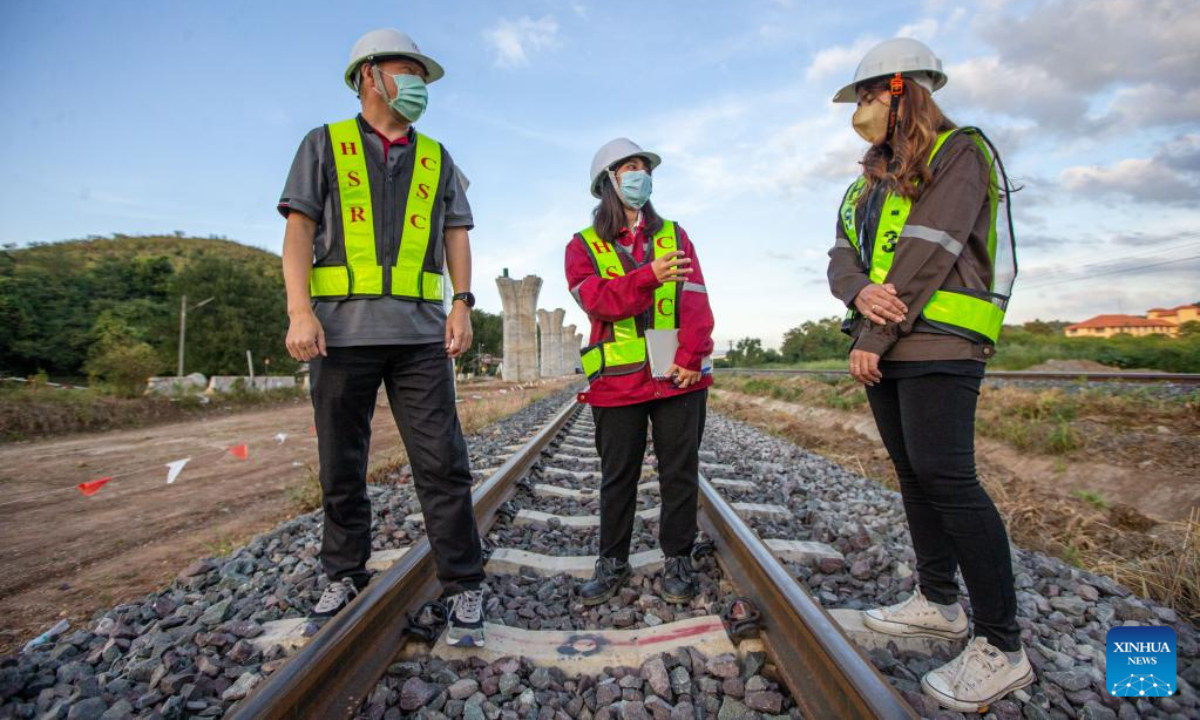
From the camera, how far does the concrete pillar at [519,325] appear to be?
872 inches

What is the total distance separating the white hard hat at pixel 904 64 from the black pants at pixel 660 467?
1362 millimetres

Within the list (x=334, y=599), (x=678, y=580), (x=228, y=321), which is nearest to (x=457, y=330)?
(x=334, y=599)

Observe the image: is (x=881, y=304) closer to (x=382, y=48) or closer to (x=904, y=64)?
(x=904, y=64)

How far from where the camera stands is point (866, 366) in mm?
1825

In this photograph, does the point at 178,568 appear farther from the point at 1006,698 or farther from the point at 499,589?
the point at 1006,698

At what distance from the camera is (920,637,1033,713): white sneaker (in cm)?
160

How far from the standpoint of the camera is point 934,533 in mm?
2051

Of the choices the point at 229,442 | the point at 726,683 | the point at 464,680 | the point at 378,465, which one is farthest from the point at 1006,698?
the point at 229,442

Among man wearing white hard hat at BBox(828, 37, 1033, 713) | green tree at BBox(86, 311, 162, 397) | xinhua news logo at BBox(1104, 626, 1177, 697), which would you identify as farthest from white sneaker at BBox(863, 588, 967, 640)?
green tree at BBox(86, 311, 162, 397)

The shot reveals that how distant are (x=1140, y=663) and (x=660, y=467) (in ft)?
5.32

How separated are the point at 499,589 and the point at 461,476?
610 mm

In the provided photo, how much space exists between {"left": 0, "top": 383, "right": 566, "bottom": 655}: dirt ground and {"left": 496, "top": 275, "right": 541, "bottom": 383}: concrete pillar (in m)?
11.9

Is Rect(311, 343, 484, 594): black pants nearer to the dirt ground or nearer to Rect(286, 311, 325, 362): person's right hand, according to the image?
Rect(286, 311, 325, 362): person's right hand

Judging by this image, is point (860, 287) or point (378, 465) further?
point (378, 465)
